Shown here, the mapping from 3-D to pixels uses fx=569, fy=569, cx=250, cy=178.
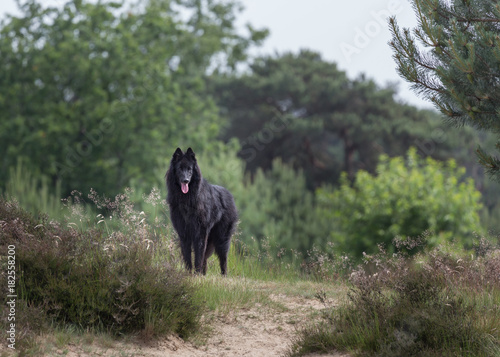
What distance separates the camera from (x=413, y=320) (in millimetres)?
6152

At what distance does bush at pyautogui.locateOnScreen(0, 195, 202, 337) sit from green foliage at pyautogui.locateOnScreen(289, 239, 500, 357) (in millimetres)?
1512

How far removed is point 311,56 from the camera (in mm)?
37156

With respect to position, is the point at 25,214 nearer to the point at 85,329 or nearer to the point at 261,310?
the point at 85,329

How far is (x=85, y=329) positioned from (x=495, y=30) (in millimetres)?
6751

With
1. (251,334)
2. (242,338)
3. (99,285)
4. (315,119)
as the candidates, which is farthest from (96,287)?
(315,119)

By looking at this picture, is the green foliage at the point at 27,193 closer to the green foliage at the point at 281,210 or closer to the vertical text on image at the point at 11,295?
the green foliage at the point at 281,210

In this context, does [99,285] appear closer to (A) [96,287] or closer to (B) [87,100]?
(A) [96,287]

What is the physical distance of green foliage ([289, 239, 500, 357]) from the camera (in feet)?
19.7

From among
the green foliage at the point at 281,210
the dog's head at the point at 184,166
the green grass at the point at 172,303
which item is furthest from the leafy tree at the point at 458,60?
the green foliage at the point at 281,210

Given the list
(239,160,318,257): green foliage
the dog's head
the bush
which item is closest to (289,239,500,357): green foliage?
the bush

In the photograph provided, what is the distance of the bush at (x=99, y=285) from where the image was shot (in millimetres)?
6426

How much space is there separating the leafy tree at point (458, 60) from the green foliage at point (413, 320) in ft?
6.64

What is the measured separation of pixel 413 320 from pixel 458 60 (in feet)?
10.7

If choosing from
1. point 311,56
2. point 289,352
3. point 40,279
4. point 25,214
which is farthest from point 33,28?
point 289,352
